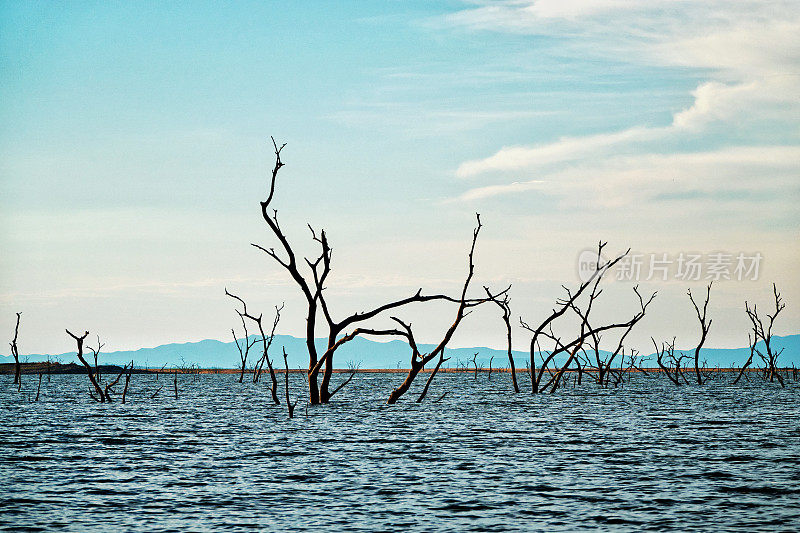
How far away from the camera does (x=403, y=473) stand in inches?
974

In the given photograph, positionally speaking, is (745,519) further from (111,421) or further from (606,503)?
(111,421)

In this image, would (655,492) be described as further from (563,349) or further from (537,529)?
(563,349)

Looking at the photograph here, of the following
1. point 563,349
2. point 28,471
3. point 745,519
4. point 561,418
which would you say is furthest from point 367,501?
point 563,349

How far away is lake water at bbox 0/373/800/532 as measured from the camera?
18.3 metres

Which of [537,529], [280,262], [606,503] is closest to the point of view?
[537,529]

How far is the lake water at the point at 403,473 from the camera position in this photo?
18.3 m

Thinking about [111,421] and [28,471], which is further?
[111,421]

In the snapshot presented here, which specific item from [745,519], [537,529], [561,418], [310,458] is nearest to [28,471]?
[310,458]

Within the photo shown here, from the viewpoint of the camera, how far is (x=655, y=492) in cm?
2122

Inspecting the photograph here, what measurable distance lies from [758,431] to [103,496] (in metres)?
26.2

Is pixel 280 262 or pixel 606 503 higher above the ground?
pixel 280 262

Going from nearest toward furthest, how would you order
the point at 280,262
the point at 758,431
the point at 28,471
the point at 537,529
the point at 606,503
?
the point at 537,529 → the point at 606,503 → the point at 28,471 → the point at 758,431 → the point at 280,262

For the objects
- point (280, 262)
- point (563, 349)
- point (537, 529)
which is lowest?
point (537, 529)

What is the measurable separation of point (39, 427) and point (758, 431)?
30.3 m
